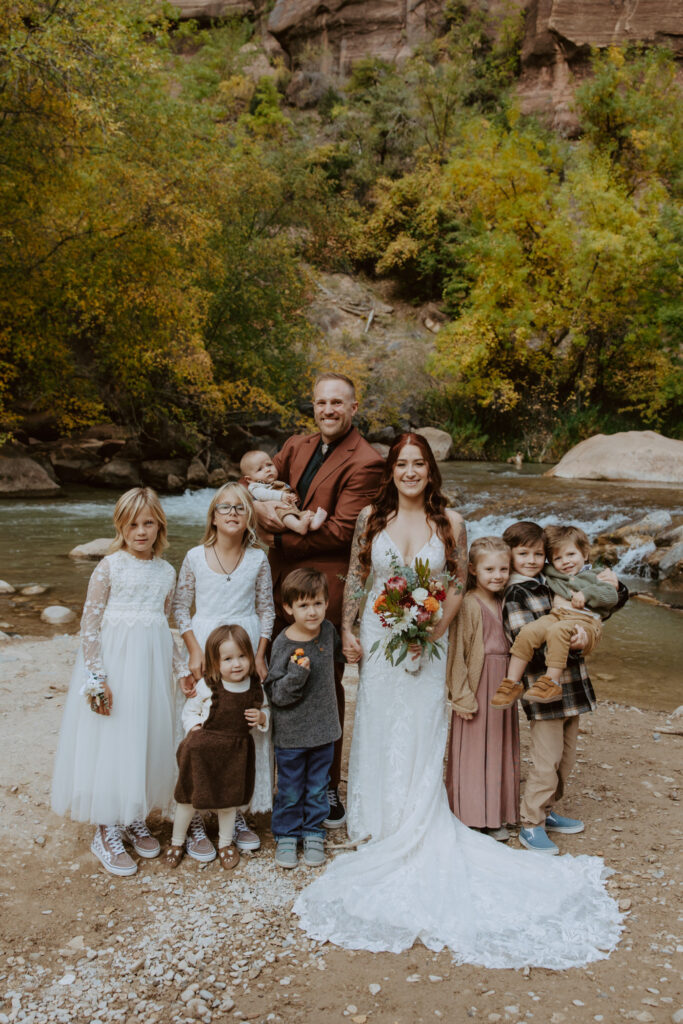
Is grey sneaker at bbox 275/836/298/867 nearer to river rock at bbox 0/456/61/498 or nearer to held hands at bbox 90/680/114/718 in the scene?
held hands at bbox 90/680/114/718

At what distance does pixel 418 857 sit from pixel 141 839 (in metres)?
1.31

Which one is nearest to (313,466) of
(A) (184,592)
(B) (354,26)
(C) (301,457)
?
(C) (301,457)

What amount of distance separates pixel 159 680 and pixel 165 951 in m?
1.15

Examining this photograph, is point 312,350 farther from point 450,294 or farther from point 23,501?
point 23,501

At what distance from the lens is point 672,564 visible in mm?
10516

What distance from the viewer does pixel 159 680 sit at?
3568 millimetres

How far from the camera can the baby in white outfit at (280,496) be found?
370cm

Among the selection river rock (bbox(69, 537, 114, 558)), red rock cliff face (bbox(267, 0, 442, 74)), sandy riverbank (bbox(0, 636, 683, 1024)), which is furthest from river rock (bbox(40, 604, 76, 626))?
red rock cliff face (bbox(267, 0, 442, 74))

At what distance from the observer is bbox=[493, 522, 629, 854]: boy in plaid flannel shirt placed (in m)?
3.60

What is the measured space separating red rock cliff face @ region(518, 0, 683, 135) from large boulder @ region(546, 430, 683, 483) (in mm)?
18956

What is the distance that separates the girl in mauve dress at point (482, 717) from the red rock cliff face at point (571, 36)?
3187 cm

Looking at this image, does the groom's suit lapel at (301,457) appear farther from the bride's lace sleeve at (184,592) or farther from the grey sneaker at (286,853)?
the grey sneaker at (286,853)

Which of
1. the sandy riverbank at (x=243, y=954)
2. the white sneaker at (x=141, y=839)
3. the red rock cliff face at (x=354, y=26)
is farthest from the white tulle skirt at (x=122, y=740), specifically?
the red rock cliff face at (x=354, y=26)

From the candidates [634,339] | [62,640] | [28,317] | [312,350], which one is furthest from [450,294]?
[62,640]
